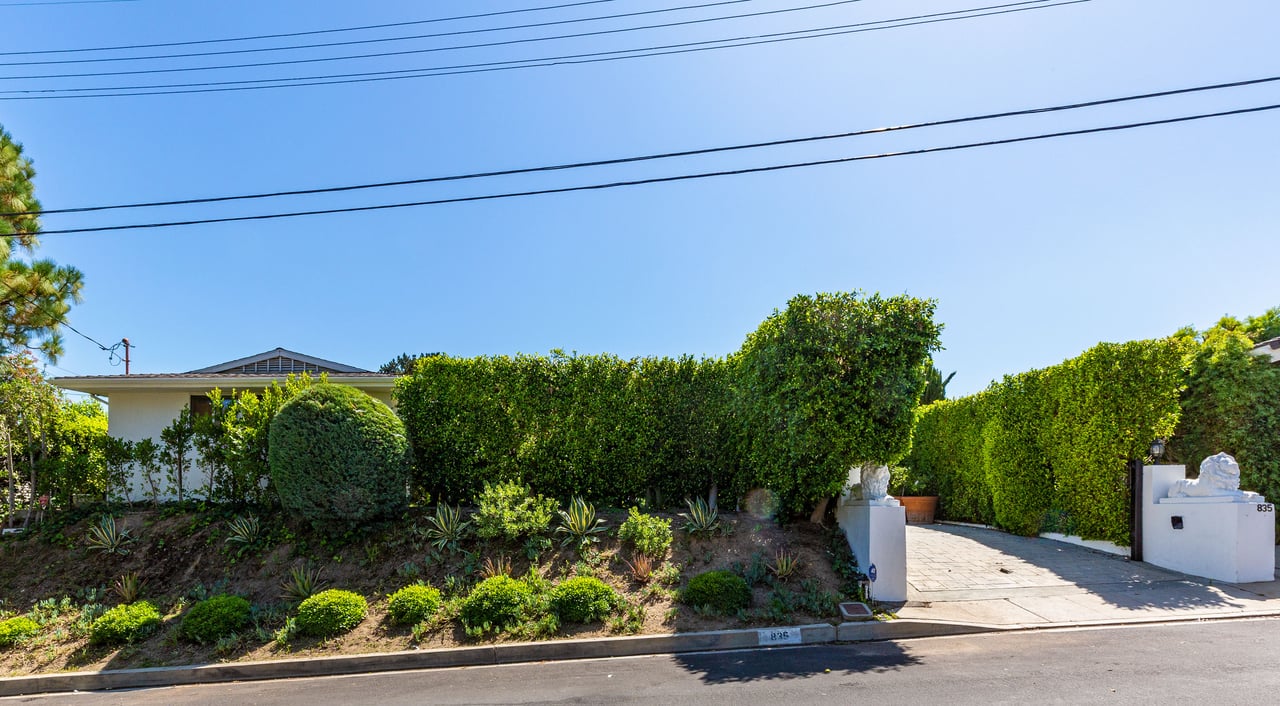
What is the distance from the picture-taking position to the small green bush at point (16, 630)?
7.30 m

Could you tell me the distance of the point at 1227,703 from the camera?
4.54 meters

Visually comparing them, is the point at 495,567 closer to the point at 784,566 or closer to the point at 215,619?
the point at 215,619

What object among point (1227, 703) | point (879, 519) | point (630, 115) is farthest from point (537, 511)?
point (1227, 703)

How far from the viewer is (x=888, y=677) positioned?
18.2ft

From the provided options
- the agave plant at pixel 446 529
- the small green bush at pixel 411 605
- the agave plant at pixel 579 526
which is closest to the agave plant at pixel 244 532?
the agave plant at pixel 446 529

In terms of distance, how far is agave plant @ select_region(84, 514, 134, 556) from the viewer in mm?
9305

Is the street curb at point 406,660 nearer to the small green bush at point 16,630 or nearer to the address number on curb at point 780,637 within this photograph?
the address number on curb at point 780,637

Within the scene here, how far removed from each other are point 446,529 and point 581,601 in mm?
2710

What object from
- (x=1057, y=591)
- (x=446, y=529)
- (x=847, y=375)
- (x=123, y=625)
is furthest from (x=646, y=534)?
(x=123, y=625)

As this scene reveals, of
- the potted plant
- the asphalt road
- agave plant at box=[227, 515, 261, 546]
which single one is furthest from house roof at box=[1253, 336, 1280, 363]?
agave plant at box=[227, 515, 261, 546]

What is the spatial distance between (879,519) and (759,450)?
1901mm

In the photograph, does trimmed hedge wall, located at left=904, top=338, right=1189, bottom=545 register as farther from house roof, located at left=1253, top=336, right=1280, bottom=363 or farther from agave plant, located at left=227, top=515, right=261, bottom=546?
agave plant, located at left=227, top=515, right=261, bottom=546

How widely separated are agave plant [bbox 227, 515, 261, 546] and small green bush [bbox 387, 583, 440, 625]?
3.11 meters

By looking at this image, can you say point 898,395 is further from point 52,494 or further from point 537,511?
point 52,494
